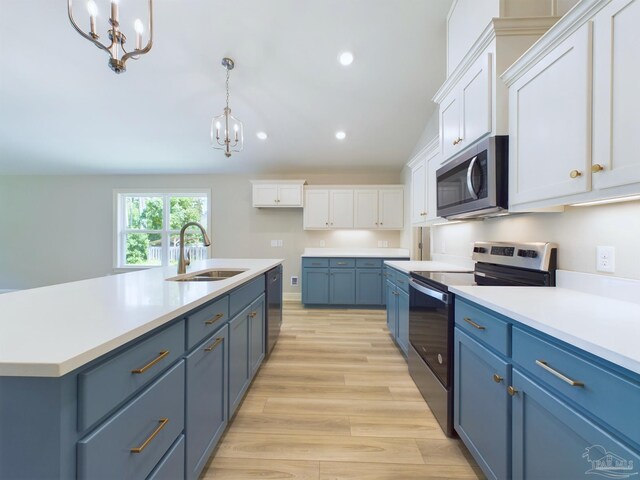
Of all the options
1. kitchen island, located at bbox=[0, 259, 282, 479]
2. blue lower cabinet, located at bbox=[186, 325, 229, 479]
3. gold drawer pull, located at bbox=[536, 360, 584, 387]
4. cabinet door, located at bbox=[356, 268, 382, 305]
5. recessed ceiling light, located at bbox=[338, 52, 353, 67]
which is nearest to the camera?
kitchen island, located at bbox=[0, 259, 282, 479]

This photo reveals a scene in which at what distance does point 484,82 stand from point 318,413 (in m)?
2.39

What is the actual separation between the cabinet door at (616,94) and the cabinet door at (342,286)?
11.5 ft

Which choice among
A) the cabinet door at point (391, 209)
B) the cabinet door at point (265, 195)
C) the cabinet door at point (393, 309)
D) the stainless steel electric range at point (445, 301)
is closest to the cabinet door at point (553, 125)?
the stainless steel electric range at point (445, 301)

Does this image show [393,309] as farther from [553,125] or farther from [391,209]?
[391,209]

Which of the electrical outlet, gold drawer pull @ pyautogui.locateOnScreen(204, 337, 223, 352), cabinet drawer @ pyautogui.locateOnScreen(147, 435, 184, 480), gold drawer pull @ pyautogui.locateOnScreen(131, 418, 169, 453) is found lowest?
cabinet drawer @ pyautogui.locateOnScreen(147, 435, 184, 480)

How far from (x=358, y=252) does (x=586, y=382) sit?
163 inches

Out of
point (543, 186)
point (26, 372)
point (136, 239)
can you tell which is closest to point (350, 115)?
point (543, 186)

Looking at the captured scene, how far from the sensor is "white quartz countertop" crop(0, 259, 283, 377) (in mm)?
592

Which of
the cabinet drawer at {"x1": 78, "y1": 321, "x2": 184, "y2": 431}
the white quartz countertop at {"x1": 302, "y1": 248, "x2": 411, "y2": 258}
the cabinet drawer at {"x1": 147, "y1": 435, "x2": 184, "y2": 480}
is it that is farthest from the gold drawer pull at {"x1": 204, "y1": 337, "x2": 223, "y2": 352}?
the white quartz countertop at {"x1": 302, "y1": 248, "x2": 411, "y2": 258}

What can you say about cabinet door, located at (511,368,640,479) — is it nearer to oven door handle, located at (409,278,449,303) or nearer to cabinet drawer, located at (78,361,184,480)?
oven door handle, located at (409,278,449,303)

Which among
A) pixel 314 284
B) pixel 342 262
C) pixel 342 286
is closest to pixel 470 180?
pixel 342 262

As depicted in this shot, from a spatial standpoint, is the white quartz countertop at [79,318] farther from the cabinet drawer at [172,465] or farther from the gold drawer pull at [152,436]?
the cabinet drawer at [172,465]

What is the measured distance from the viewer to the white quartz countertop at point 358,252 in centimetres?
444

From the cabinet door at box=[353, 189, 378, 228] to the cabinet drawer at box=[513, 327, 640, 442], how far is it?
380 centimetres
